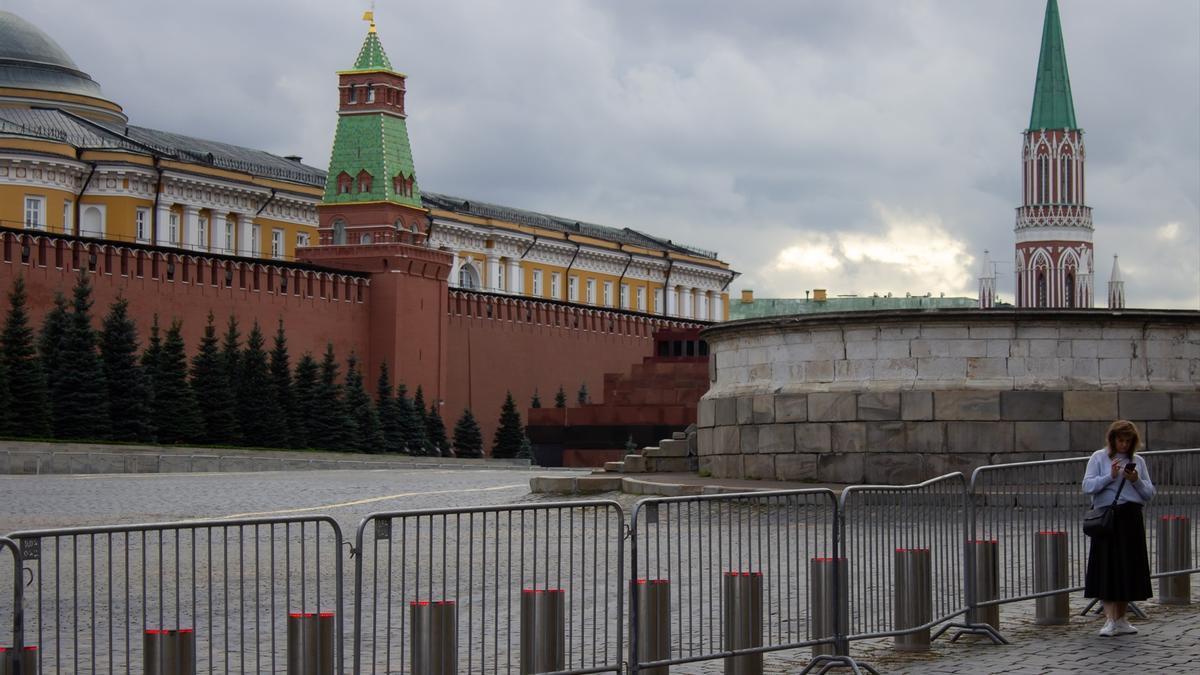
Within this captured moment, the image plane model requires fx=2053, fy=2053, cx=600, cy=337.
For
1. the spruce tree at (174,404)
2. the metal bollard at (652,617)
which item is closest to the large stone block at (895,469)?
the metal bollard at (652,617)

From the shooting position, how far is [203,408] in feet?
127

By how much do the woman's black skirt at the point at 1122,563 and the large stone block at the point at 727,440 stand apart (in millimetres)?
8197

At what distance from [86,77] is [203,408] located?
2418 centimetres

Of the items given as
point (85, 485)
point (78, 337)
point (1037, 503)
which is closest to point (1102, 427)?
point (1037, 503)

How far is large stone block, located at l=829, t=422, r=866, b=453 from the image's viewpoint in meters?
16.0

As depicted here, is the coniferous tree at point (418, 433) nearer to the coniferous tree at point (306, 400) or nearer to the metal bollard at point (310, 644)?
the coniferous tree at point (306, 400)

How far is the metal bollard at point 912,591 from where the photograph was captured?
8289 mm

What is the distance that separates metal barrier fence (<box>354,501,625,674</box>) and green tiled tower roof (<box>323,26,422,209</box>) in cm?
4488

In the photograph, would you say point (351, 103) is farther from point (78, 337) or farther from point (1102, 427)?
point (1102, 427)

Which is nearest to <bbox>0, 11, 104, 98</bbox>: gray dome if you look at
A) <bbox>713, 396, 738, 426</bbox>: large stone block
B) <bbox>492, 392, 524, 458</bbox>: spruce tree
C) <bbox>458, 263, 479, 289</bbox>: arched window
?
<bbox>458, 263, 479, 289</bbox>: arched window

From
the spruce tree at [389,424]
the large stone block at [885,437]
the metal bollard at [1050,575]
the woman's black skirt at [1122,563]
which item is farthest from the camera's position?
the spruce tree at [389,424]

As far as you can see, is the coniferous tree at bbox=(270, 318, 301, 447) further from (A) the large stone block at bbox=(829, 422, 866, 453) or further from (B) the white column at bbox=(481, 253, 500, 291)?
(A) the large stone block at bbox=(829, 422, 866, 453)

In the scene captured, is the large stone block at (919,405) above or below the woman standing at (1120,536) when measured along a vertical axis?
above

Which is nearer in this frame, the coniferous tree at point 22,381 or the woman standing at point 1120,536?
the woman standing at point 1120,536
